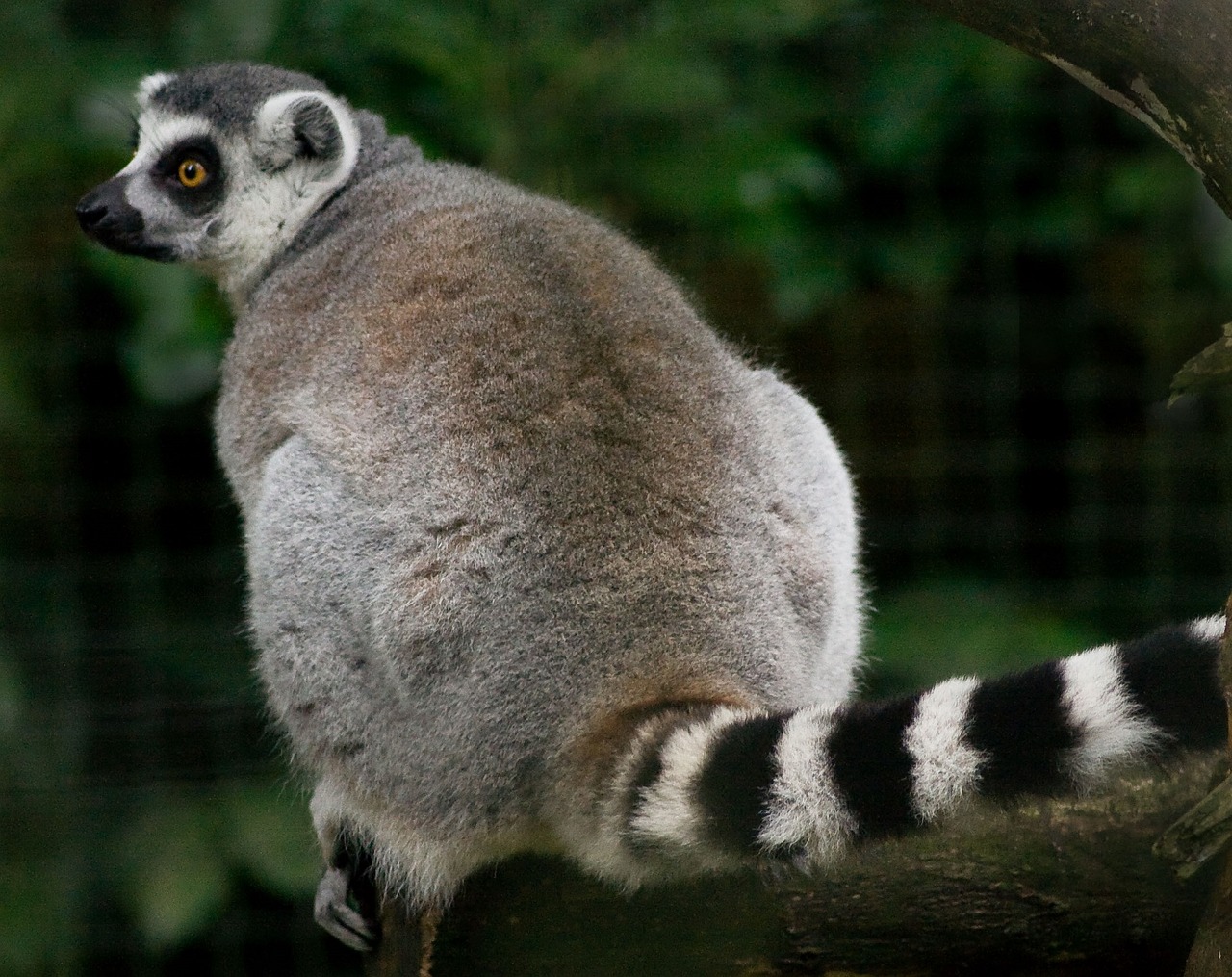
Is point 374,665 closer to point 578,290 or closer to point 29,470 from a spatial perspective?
point 578,290

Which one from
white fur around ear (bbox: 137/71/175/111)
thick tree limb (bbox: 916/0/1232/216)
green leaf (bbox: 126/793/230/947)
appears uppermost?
thick tree limb (bbox: 916/0/1232/216)

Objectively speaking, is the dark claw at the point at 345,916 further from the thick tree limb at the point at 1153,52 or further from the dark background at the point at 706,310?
the thick tree limb at the point at 1153,52

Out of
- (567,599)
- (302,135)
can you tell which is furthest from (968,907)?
(302,135)

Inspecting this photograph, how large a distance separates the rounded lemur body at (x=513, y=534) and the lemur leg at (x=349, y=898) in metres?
0.15

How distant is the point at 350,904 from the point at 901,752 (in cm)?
112

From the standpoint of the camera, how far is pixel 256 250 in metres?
3.04

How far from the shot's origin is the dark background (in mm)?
3730

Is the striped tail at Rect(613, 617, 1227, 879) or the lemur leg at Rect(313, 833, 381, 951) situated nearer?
the striped tail at Rect(613, 617, 1227, 879)

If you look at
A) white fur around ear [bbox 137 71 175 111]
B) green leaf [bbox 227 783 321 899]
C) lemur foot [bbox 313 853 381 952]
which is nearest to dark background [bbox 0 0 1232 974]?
green leaf [bbox 227 783 321 899]

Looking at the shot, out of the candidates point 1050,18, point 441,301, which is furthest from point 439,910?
point 1050,18

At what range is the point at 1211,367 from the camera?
5.02ft

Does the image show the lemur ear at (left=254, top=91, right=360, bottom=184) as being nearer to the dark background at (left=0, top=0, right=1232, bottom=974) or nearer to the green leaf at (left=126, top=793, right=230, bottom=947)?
the dark background at (left=0, top=0, right=1232, bottom=974)

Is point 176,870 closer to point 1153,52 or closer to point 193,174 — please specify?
point 193,174

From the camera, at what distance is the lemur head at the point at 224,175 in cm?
300
